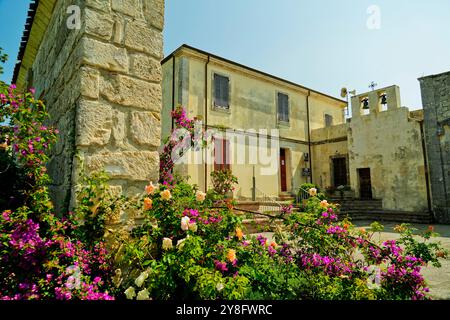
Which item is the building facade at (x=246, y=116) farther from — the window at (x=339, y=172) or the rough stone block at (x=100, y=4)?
the rough stone block at (x=100, y=4)

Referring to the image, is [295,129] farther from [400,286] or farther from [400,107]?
Result: [400,286]

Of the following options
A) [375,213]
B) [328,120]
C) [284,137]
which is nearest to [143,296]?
[375,213]

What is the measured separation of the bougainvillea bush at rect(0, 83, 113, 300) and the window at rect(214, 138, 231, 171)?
30.7ft

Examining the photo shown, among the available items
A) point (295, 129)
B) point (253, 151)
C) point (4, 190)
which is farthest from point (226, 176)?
point (4, 190)

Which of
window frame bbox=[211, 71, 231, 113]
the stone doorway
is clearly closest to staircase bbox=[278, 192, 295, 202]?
the stone doorway

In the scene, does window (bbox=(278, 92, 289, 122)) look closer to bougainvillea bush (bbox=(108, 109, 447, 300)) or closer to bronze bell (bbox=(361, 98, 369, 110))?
bronze bell (bbox=(361, 98, 369, 110))

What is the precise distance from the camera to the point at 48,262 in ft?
4.46

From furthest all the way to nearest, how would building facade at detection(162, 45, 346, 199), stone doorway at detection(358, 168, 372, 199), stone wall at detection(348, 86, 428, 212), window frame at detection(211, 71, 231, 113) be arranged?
stone doorway at detection(358, 168, 372, 199) < window frame at detection(211, 71, 231, 113) < stone wall at detection(348, 86, 428, 212) < building facade at detection(162, 45, 346, 199)

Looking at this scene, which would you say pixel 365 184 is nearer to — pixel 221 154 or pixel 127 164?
pixel 221 154

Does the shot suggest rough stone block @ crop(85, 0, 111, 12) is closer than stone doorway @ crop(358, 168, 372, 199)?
Yes

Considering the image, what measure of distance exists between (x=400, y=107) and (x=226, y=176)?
866 cm

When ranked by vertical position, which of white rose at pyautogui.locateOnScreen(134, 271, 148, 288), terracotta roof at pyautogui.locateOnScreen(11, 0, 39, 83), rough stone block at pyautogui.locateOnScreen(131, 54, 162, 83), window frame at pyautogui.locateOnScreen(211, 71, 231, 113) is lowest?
white rose at pyautogui.locateOnScreen(134, 271, 148, 288)

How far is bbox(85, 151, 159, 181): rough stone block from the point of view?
179cm
